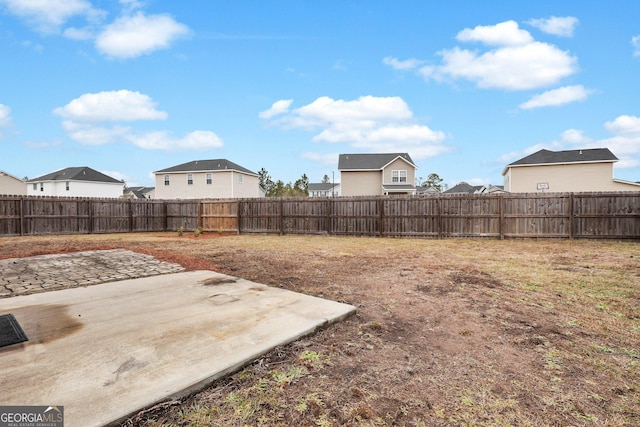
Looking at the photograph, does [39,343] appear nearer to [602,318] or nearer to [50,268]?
[50,268]

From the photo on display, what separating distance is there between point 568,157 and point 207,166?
31.8m

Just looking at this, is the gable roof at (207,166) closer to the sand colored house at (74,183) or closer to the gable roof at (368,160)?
the gable roof at (368,160)

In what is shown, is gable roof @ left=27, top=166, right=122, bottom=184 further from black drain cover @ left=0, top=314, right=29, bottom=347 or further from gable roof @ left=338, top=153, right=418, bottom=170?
black drain cover @ left=0, top=314, right=29, bottom=347

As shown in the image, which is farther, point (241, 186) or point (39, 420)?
point (241, 186)

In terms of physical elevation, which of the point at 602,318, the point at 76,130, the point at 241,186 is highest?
the point at 76,130

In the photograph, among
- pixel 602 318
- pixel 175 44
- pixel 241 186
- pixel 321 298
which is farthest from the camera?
pixel 241 186

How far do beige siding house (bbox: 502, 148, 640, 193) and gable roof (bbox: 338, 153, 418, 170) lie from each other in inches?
→ 352

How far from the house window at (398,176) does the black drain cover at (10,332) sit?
29105 millimetres

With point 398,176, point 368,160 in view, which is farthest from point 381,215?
point 368,160

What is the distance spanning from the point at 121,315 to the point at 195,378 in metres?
1.74

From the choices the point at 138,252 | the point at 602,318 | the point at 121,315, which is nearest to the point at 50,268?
the point at 138,252

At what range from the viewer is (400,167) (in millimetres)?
30172

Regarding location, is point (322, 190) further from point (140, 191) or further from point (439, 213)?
point (439, 213)

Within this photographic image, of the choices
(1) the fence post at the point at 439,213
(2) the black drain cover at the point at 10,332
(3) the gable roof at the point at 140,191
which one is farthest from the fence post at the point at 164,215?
(3) the gable roof at the point at 140,191
